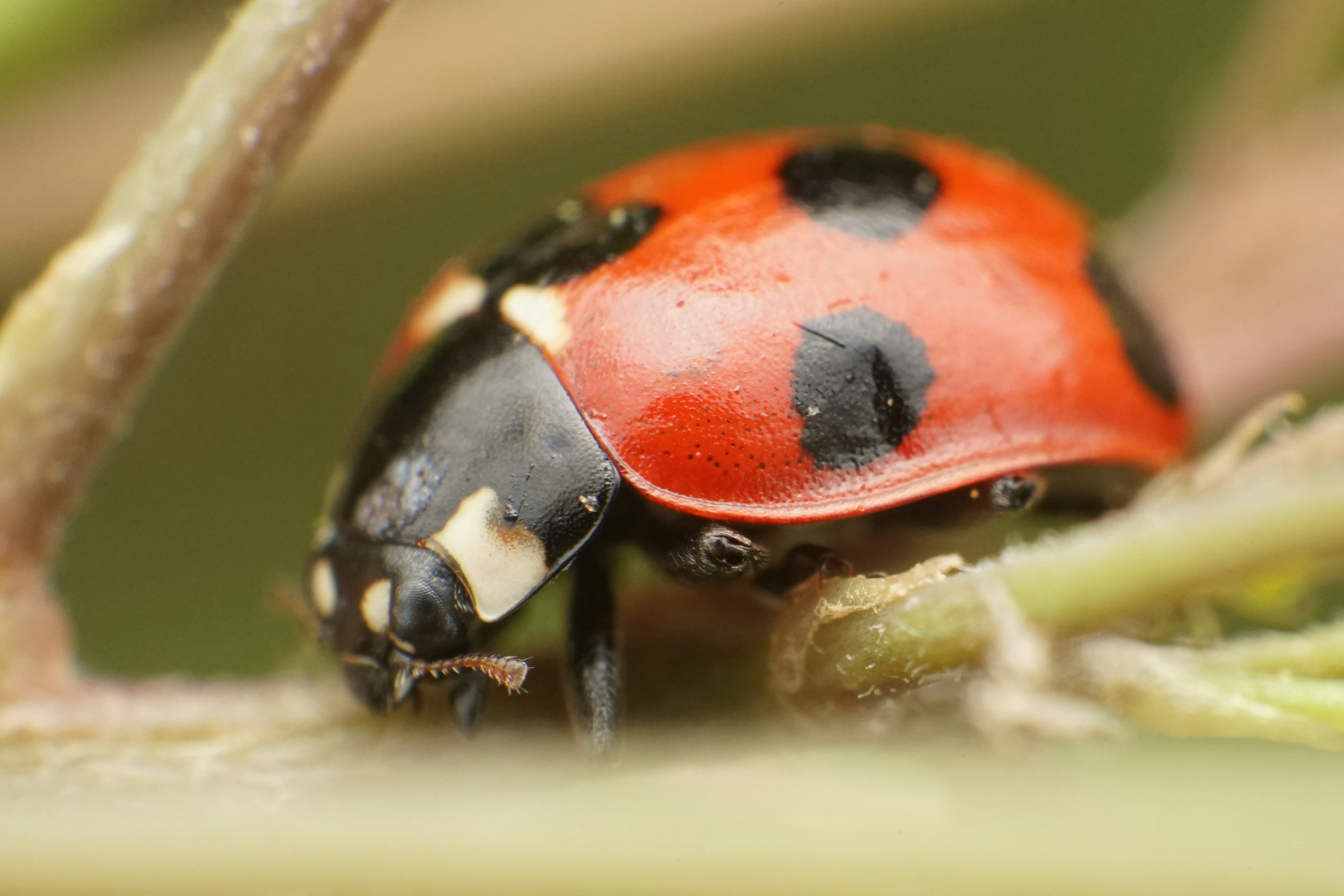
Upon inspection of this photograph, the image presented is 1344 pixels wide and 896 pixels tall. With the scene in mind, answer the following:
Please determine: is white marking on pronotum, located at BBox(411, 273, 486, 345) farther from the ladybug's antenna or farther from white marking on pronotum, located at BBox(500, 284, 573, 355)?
the ladybug's antenna

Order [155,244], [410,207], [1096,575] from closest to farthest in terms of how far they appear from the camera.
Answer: [1096,575]
[155,244]
[410,207]

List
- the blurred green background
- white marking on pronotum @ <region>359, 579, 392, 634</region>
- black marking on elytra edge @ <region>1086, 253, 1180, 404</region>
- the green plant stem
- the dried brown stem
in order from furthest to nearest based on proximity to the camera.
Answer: the blurred green background → black marking on elytra edge @ <region>1086, 253, 1180, 404</region> → white marking on pronotum @ <region>359, 579, 392, 634</region> → the dried brown stem → the green plant stem

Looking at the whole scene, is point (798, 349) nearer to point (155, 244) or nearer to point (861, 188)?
point (861, 188)

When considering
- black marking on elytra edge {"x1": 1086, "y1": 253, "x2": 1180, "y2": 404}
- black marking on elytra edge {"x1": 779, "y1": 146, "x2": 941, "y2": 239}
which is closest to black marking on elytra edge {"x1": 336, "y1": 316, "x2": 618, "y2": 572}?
black marking on elytra edge {"x1": 779, "y1": 146, "x2": 941, "y2": 239}

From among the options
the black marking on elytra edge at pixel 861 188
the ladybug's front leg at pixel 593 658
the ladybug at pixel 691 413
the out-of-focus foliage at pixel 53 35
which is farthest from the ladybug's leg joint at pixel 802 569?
the out-of-focus foliage at pixel 53 35

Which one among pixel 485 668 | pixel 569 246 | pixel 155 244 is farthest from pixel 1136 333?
pixel 155 244

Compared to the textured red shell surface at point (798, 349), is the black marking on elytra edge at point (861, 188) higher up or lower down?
higher up

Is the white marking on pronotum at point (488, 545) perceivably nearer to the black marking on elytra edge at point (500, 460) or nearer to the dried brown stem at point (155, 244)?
the black marking on elytra edge at point (500, 460)
